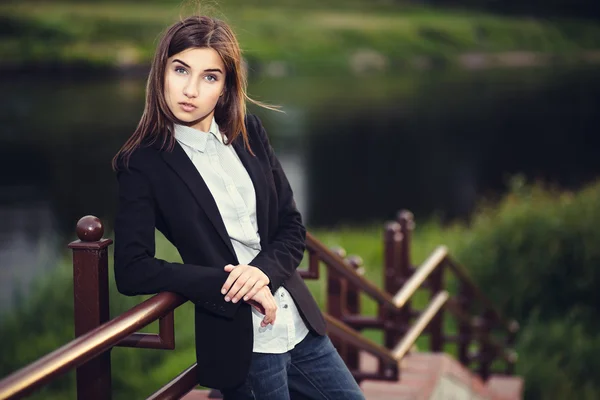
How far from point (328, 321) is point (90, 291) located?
47.3 inches

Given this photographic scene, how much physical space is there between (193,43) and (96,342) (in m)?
0.76

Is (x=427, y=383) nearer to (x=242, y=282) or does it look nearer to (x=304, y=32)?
(x=242, y=282)

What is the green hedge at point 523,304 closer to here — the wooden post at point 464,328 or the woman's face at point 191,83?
the wooden post at point 464,328

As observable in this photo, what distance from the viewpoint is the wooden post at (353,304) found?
4.52 m

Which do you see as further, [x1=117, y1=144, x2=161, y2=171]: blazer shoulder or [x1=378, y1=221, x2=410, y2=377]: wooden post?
[x1=378, y1=221, x2=410, y2=377]: wooden post

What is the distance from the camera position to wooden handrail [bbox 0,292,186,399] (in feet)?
5.27

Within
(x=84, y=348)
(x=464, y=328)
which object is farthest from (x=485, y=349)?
(x=84, y=348)

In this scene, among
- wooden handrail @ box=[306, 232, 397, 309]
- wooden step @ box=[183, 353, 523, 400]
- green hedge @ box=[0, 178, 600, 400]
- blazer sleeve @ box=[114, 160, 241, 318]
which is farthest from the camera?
green hedge @ box=[0, 178, 600, 400]

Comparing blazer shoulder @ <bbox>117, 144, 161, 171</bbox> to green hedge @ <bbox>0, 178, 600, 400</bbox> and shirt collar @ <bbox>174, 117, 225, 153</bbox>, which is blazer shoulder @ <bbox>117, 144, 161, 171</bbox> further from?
green hedge @ <bbox>0, 178, 600, 400</bbox>

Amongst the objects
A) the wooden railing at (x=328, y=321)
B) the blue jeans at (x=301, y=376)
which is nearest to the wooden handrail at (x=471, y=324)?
the wooden railing at (x=328, y=321)

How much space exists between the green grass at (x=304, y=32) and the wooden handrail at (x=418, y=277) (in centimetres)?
5637

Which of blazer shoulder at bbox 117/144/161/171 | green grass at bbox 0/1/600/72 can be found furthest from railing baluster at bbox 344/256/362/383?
green grass at bbox 0/1/600/72

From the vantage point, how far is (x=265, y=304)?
2.06 metres

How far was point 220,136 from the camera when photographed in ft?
7.23
